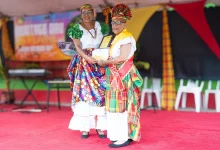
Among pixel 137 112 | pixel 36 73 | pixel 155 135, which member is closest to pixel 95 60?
pixel 137 112

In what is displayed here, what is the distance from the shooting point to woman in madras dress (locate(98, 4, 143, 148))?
2.90 metres

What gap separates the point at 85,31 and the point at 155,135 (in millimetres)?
1368

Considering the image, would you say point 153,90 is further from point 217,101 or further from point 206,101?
point 217,101

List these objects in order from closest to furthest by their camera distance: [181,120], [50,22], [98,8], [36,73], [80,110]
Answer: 1. [80,110]
2. [181,120]
3. [36,73]
4. [98,8]
5. [50,22]

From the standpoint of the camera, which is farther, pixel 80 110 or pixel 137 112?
pixel 80 110

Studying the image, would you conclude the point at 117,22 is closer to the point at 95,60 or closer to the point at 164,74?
the point at 95,60

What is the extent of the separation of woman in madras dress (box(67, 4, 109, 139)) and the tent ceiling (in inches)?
97.1

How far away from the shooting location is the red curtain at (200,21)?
543cm

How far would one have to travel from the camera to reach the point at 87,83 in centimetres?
330

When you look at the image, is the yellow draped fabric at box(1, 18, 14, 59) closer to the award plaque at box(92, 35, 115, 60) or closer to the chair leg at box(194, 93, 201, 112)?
the chair leg at box(194, 93, 201, 112)

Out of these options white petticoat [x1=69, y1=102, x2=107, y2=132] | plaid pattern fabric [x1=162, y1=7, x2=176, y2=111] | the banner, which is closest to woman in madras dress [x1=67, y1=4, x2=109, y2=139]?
white petticoat [x1=69, y1=102, x2=107, y2=132]

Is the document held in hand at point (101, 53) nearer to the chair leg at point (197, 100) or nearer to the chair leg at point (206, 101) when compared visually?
the chair leg at point (197, 100)

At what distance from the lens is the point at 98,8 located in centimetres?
613

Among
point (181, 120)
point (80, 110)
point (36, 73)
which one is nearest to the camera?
point (80, 110)
